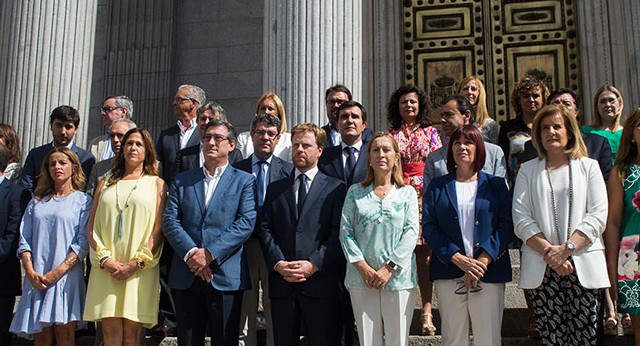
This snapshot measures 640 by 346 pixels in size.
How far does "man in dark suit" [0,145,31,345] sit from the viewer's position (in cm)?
651

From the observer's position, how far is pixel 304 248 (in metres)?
5.90

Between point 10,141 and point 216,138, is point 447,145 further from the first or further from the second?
point 10,141

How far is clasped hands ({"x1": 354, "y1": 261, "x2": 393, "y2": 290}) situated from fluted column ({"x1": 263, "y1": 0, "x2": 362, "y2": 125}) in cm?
299

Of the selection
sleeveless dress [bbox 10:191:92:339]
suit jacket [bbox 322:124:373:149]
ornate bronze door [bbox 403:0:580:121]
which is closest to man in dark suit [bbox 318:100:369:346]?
suit jacket [bbox 322:124:373:149]

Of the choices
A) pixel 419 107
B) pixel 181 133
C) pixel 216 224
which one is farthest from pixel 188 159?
pixel 419 107

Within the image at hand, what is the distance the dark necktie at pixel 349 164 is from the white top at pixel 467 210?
1.05 metres

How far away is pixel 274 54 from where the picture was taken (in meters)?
8.62

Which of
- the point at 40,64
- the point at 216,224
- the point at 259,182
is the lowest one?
the point at 216,224

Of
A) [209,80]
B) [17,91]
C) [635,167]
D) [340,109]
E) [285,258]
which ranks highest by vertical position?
[209,80]

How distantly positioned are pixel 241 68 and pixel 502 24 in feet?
13.2

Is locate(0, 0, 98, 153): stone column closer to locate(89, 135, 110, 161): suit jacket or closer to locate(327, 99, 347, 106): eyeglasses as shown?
locate(89, 135, 110, 161): suit jacket

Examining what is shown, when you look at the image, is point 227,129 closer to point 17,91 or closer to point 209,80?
point 17,91

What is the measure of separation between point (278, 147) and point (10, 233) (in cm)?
240

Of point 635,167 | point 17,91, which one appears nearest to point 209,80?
point 17,91
